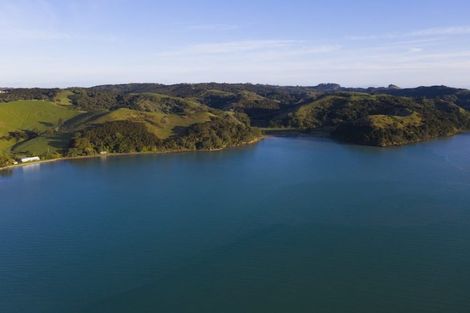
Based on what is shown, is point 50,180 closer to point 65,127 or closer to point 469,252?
point 65,127

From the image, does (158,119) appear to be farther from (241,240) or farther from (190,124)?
(241,240)

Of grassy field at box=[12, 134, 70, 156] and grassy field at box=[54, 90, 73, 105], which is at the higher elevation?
grassy field at box=[54, 90, 73, 105]

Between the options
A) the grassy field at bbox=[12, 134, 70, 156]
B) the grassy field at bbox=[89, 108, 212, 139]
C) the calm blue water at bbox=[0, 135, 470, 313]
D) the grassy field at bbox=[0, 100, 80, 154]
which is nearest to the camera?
the calm blue water at bbox=[0, 135, 470, 313]

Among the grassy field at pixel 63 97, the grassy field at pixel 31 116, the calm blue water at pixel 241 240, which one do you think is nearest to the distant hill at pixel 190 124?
the grassy field at pixel 31 116

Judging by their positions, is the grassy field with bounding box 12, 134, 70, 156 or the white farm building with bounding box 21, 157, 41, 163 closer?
the white farm building with bounding box 21, 157, 41, 163

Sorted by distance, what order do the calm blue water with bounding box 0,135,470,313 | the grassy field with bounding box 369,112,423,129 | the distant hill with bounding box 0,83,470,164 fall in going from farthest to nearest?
the grassy field with bounding box 369,112,423,129, the distant hill with bounding box 0,83,470,164, the calm blue water with bounding box 0,135,470,313

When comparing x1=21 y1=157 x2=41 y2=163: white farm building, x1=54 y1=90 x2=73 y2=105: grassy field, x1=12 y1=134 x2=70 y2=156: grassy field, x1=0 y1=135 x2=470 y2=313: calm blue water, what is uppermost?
x1=54 y1=90 x2=73 y2=105: grassy field

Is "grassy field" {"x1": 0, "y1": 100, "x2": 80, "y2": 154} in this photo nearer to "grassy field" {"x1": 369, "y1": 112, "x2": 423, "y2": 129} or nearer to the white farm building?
the white farm building

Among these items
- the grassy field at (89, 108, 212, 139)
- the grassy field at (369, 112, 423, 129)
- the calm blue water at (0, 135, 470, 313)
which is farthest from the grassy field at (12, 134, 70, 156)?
the grassy field at (369, 112, 423, 129)

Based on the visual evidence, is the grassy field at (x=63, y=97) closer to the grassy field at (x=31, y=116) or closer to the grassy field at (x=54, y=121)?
the grassy field at (x=31, y=116)
